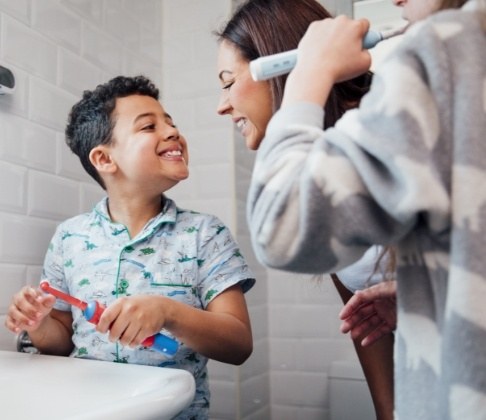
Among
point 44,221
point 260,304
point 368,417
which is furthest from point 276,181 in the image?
point 260,304

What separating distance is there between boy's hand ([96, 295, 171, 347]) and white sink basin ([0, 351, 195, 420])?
0.16 feet

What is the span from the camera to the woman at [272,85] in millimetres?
922

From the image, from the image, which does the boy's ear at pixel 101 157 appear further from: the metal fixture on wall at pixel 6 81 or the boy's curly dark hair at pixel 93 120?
the metal fixture on wall at pixel 6 81

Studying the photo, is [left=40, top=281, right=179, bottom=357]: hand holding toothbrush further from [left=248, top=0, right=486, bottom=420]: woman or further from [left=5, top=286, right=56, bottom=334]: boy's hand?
[left=248, top=0, right=486, bottom=420]: woman

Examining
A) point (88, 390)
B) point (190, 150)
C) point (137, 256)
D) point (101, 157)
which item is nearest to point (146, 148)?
point (101, 157)

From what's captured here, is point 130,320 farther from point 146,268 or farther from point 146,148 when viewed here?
point 146,148

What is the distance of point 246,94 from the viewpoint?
0.99 metres

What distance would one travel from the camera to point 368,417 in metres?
1.34

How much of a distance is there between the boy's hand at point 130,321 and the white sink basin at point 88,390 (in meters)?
0.05

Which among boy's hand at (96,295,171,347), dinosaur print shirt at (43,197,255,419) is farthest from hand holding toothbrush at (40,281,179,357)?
dinosaur print shirt at (43,197,255,419)

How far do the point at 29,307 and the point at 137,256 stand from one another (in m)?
0.24

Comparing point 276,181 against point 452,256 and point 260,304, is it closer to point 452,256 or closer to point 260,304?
point 452,256

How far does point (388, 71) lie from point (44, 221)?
0.95 m

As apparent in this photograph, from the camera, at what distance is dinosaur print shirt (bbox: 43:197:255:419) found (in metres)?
1.03
